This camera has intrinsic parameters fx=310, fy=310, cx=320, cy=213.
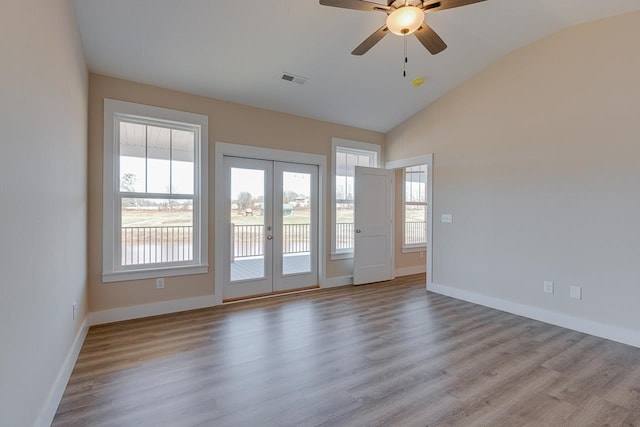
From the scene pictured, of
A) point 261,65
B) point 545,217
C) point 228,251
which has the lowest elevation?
point 228,251

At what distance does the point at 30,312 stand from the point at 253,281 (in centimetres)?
305

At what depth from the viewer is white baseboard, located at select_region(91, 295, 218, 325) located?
11.4 feet

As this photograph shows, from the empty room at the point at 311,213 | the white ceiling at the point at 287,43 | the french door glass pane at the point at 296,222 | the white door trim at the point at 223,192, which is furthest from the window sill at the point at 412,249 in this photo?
the white ceiling at the point at 287,43

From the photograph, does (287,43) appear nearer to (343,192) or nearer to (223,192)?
(223,192)

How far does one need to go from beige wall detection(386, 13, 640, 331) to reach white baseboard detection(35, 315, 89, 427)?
14.8 feet

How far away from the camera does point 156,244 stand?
3.82 metres

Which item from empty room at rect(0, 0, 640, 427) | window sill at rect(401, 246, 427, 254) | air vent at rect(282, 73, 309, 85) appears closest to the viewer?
empty room at rect(0, 0, 640, 427)

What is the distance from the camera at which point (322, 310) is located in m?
3.95

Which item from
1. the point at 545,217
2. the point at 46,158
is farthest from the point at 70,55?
the point at 545,217

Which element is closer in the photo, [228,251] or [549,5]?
[549,5]

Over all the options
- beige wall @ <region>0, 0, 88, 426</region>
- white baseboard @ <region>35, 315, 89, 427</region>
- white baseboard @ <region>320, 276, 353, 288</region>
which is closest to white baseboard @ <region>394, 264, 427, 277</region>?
white baseboard @ <region>320, 276, 353, 288</region>

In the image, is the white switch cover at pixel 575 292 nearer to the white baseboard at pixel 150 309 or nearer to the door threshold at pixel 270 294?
the door threshold at pixel 270 294

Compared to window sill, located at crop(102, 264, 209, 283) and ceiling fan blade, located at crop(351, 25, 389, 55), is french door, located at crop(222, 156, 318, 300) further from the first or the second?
ceiling fan blade, located at crop(351, 25, 389, 55)

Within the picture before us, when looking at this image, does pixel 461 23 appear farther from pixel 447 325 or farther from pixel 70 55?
pixel 70 55
